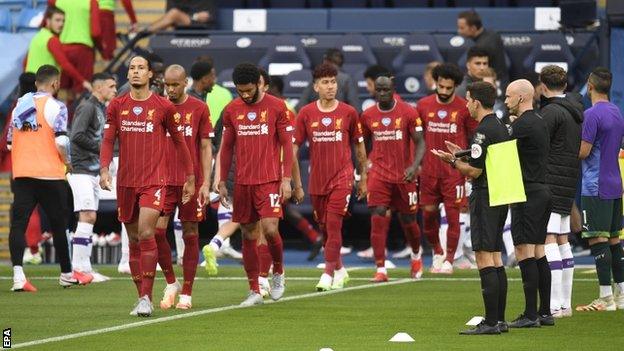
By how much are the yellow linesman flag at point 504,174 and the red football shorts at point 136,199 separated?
130 inches

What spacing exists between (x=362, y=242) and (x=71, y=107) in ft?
15.9

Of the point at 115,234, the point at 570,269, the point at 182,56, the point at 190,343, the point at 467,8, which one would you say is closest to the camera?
the point at 190,343

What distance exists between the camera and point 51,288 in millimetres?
18797

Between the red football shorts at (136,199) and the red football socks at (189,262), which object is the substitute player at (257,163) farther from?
the red football shorts at (136,199)

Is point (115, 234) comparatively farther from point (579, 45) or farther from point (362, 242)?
point (579, 45)

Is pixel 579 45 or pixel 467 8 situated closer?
pixel 579 45

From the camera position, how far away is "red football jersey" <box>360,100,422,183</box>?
64.3ft

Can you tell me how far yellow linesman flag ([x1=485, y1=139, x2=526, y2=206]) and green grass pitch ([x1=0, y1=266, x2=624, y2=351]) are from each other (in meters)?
1.10

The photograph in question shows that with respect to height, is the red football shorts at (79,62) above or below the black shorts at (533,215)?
above

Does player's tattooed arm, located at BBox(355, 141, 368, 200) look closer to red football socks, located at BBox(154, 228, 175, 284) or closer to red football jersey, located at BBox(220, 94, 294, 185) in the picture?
red football jersey, located at BBox(220, 94, 294, 185)

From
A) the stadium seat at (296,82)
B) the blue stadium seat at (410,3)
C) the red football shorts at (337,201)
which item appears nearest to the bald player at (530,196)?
the red football shorts at (337,201)

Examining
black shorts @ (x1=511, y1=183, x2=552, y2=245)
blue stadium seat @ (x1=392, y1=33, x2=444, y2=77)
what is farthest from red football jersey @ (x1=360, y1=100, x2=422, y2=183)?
blue stadium seat @ (x1=392, y1=33, x2=444, y2=77)

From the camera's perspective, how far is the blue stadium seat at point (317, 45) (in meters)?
26.2

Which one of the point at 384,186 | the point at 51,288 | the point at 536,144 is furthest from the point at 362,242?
the point at 536,144
